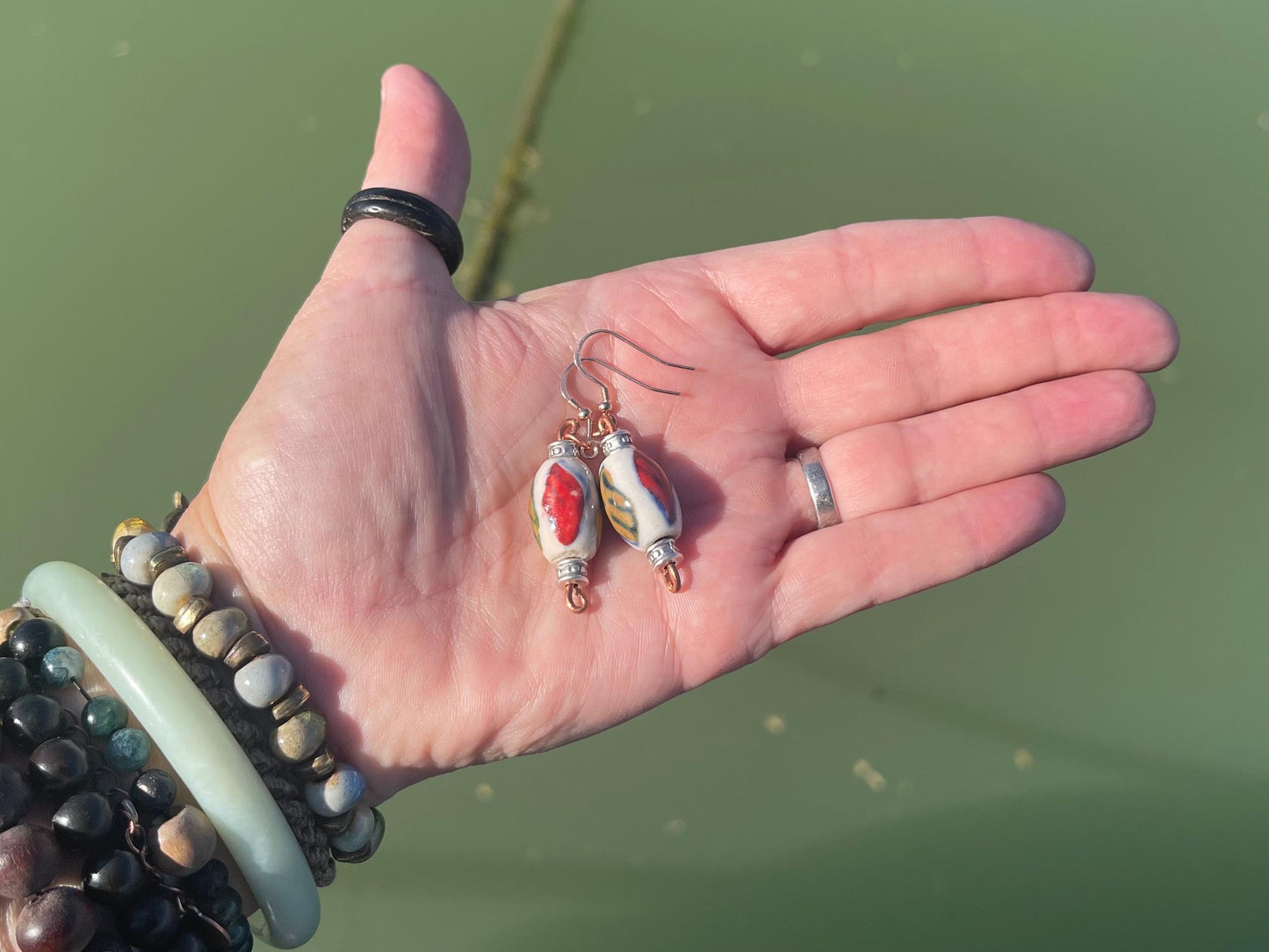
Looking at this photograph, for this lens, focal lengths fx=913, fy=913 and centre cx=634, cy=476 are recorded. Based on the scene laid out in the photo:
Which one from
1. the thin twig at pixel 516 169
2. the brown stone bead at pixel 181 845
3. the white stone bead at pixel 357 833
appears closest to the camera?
the brown stone bead at pixel 181 845

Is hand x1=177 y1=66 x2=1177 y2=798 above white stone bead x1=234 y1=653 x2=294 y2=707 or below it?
above

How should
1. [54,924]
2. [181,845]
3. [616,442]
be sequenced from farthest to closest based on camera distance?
1. [616,442]
2. [181,845]
3. [54,924]

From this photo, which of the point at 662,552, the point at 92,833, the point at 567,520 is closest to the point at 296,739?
the point at 92,833

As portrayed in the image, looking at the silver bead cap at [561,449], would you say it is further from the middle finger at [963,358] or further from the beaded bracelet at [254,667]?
the beaded bracelet at [254,667]

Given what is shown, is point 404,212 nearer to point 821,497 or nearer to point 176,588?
point 176,588

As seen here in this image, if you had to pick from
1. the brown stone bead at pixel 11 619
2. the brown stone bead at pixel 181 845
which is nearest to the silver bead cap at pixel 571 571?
the brown stone bead at pixel 181 845

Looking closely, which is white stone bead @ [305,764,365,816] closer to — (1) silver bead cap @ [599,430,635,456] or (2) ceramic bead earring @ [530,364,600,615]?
(2) ceramic bead earring @ [530,364,600,615]

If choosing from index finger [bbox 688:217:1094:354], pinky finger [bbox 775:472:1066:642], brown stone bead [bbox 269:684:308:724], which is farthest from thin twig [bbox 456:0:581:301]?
brown stone bead [bbox 269:684:308:724]
